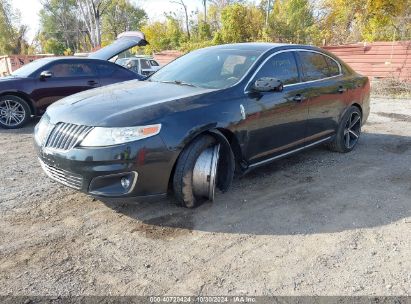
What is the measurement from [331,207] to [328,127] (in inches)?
66.1

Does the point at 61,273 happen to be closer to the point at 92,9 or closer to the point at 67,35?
the point at 92,9

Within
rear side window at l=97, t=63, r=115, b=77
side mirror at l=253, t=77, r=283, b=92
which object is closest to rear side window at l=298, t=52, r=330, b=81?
side mirror at l=253, t=77, r=283, b=92

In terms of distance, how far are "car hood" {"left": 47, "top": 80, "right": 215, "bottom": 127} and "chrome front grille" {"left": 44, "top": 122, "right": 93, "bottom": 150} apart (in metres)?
0.05

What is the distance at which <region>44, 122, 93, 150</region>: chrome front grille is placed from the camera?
124 inches

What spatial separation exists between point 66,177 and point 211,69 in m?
2.02

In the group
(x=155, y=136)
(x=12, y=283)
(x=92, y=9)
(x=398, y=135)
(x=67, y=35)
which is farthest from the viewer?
(x=67, y=35)

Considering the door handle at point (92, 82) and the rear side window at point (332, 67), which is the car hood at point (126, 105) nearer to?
the rear side window at point (332, 67)

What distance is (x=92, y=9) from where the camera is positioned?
32.4 metres

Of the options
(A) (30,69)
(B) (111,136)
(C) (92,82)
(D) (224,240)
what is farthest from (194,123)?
(A) (30,69)

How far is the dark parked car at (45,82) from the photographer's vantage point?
732 centimetres

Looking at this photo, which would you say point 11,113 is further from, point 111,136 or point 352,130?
point 352,130

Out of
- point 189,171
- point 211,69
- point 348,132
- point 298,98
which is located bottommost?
point 348,132

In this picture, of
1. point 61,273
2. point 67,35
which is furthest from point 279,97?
point 67,35

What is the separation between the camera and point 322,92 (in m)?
4.88
